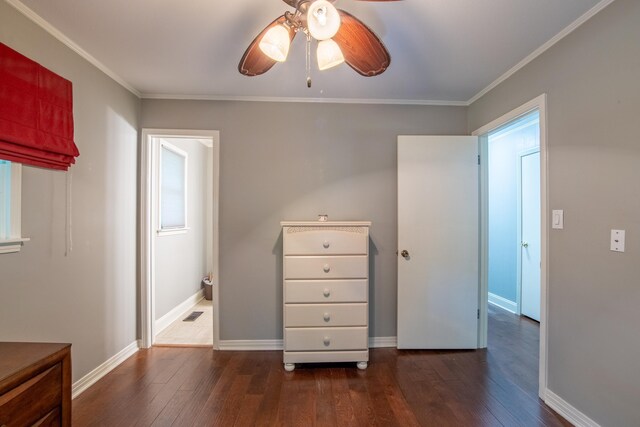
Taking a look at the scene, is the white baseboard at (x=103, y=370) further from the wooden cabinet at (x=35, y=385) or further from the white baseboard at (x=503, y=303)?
the white baseboard at (x=503, y=303)

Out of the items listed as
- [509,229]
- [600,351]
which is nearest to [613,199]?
[600,351]

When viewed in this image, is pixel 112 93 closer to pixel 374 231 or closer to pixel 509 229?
pixel 374 231

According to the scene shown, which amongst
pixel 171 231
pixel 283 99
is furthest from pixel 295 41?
pixel 171 231

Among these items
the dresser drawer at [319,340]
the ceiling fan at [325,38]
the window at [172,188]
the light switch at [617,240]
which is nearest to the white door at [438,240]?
the dresser drawer at [319,340]

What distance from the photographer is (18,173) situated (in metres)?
1.53

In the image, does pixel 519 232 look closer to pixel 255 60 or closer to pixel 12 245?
pixel 255 60

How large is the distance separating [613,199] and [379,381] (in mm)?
1816

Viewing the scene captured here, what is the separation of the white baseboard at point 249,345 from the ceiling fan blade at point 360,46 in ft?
7.74

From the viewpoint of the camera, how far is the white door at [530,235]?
335 centimetres

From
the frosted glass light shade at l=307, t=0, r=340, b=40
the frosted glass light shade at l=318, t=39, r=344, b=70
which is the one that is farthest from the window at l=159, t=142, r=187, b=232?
the frosted glass light shade at l=307, t=0, r=340, b=40

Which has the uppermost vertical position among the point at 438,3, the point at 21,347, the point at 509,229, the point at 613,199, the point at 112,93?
the point at 438,3

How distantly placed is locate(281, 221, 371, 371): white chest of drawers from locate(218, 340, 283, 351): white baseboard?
0.41 meters

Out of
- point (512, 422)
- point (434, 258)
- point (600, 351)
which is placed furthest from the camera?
point (434, 258)

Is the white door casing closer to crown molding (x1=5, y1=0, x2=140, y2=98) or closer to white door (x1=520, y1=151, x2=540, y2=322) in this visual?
white door (x1=520, y1=151, x2=540, y2=322)
